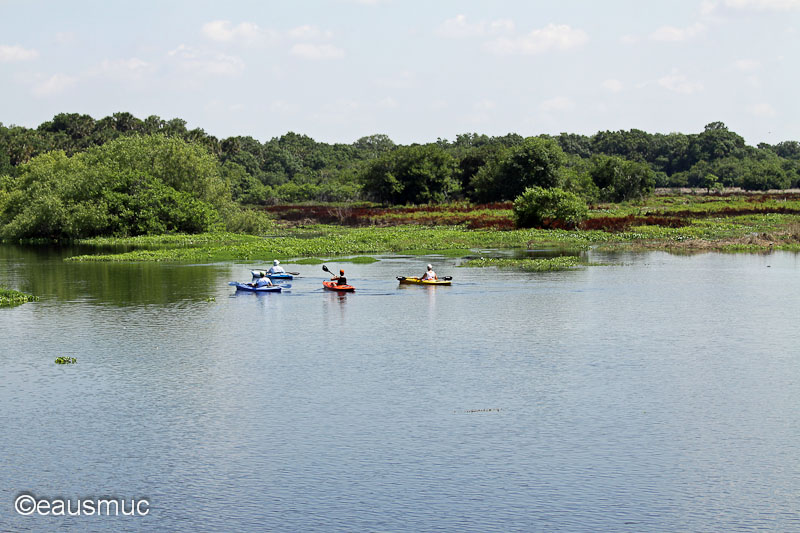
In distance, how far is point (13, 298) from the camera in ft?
144

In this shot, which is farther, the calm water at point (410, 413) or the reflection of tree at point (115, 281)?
the reflection of tree at point (115, 281)

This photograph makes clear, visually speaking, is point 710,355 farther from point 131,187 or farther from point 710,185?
point 710,185

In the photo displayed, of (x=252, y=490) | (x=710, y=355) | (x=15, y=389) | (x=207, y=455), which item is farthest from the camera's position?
(x=710, y=355)

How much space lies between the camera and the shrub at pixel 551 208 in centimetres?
8319

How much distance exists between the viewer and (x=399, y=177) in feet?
448

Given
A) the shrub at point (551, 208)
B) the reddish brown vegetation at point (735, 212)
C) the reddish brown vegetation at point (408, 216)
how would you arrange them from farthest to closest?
the reddish brown vegetation at point (408, 216), the reddish brown vegetation at point (735, 212), the shrub at point (551, 208)

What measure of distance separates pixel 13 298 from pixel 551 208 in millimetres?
52617

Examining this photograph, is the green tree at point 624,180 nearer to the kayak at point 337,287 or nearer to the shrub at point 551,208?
the shrub at point 551,208

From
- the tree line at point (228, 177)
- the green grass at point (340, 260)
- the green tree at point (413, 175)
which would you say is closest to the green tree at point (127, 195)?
the tree line at point (228, 177)

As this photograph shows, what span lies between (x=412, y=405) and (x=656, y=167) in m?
187

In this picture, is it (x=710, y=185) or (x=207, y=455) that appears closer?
(x=207, y=455)

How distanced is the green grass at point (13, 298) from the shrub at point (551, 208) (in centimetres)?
4948

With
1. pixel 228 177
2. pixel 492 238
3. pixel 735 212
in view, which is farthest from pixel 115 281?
pixel 228 177

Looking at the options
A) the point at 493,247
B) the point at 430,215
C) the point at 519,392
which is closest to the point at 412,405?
the point at 519,392
